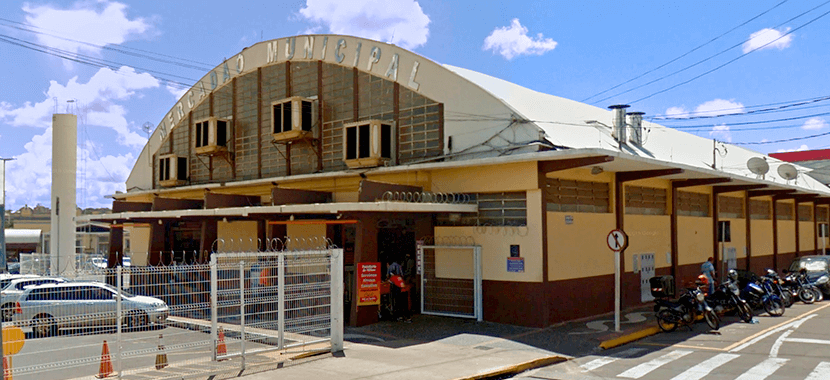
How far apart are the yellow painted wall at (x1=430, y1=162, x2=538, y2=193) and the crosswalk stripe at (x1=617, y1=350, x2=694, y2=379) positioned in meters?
5.43

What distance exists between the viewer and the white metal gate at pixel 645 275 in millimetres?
22047

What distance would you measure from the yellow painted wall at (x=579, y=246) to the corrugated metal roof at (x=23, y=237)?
50.2 m

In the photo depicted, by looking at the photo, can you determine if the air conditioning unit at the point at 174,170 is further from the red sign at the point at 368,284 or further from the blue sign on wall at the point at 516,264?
the blue sign on wall at the point at 516,264

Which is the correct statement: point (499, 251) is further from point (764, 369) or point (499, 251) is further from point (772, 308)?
point (772, 308)

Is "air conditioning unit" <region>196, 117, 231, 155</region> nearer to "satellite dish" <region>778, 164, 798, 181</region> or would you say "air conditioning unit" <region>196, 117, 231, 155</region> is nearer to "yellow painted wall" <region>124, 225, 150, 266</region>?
"yellow painted wall" <region>124, 225, 150, 266</region>

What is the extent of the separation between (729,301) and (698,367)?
7.05 m

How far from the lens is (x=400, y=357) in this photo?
13289mm

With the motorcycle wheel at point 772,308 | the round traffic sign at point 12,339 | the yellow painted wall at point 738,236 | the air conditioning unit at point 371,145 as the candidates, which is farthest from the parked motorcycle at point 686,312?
the yellow painted wall at point 738,236

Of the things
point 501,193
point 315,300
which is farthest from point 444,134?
point 315,300

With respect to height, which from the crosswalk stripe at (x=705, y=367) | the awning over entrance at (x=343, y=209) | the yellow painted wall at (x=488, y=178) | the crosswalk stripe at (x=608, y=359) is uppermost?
the yellow painted wall at (x=488, y=178)

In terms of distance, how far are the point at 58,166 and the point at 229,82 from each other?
1647 cm

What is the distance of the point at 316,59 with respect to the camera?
24219mm

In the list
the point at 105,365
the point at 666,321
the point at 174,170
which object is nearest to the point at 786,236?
the point at 666,321

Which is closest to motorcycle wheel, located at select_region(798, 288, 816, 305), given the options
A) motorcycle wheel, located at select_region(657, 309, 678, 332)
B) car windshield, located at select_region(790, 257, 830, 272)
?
car windshield, located at select_region(790, 257, 830, 272)
